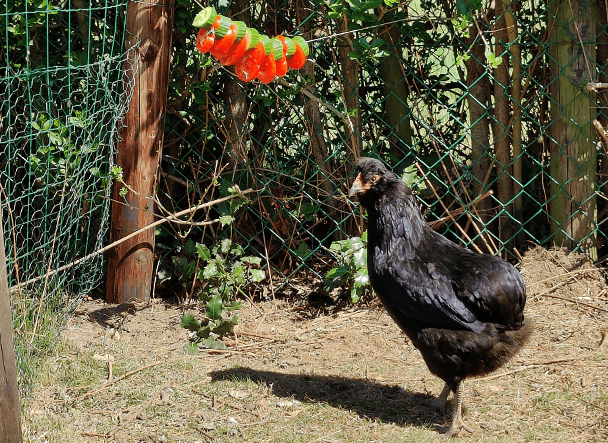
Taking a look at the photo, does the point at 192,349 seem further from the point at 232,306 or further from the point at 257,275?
the point at 257,275

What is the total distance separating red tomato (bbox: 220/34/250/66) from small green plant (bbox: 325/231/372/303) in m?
1.76

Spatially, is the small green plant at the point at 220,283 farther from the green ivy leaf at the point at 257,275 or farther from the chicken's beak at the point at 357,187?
the chicken's beak at the point at 357,187

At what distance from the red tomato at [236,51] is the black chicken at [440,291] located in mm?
849

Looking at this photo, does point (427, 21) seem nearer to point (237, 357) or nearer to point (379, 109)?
point (379, 109)

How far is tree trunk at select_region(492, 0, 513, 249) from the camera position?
4613mm

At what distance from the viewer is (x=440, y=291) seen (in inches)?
132

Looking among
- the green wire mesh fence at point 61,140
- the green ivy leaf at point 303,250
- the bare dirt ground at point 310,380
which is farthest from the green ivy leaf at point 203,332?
the green ivy leaf at point 303,250

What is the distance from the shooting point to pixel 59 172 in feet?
13.2

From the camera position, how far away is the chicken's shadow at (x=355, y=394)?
3.54 m

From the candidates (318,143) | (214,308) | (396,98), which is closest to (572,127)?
(396,98)

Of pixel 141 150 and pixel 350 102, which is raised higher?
pixel 350 102

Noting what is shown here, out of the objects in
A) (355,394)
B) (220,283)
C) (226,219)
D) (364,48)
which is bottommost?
(355,394)

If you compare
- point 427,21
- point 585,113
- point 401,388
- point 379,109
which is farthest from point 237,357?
point 585,113

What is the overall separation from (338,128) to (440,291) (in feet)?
5.88
